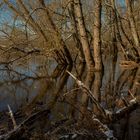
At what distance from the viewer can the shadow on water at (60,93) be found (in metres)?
7.88

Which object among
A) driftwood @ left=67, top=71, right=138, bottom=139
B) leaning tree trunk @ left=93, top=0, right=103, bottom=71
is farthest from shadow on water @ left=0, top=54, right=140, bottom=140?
leaning tree trunk @ left=93, top=0, right=103, bottom=71

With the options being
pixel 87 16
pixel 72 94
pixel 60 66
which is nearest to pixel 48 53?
pixel 60 66

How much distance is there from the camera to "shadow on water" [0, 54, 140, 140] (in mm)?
7875

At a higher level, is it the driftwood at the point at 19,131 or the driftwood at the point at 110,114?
the driftwood at the point at 19,131

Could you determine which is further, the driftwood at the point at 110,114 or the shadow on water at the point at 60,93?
the shadow on water at the point at 60,93

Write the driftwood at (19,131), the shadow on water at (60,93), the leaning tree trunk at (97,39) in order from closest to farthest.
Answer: the driftwood at (19,131) → the shadow on water at (60,93) → the leaning tree trunk at (97,39)

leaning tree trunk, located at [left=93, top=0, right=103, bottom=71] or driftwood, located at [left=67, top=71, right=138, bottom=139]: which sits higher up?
leaning tree trunk, located at [left=93, top=0, right=103, bottom=71]

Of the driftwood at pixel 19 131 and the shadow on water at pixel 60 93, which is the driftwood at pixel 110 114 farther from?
the driftwood at pixel 19 131

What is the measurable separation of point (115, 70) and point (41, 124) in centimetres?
1099

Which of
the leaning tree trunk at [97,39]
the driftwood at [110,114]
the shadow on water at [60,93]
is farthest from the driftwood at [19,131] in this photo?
the leaning tree trunk at [97,39]

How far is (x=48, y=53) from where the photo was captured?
1952 cm

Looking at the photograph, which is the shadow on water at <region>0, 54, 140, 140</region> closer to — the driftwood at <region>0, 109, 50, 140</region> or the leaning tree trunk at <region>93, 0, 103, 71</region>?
the driftwood at <region>0, 109, 50, 140</region>

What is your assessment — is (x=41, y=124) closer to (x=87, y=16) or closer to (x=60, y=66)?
(x=60, y=66)

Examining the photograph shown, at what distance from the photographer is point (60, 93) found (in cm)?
1200
